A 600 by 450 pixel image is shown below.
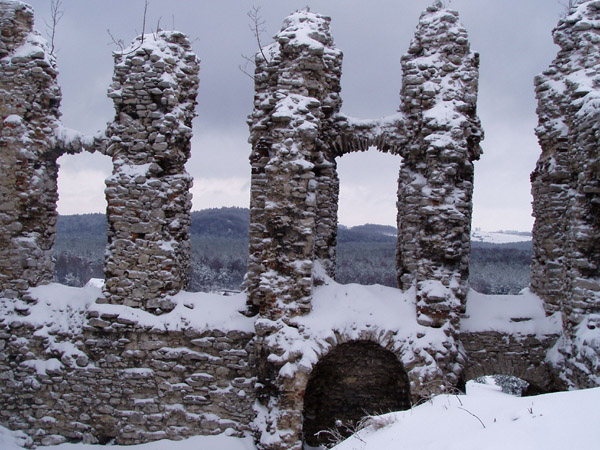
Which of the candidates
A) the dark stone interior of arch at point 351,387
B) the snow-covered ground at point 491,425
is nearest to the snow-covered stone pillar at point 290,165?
the dark stone interior of arch at point 351,387

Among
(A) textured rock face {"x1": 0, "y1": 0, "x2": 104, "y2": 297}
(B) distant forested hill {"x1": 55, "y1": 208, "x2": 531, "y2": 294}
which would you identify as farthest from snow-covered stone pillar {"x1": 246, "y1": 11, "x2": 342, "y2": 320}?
(B) distant forested hill {"x1": 55, "y1": 208, "x2": 531, "y2": 294}

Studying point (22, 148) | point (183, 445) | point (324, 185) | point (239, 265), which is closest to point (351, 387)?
point (183, 445)

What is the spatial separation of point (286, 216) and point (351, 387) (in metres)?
3.73

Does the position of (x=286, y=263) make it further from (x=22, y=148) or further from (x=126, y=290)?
(x=22, y=148)

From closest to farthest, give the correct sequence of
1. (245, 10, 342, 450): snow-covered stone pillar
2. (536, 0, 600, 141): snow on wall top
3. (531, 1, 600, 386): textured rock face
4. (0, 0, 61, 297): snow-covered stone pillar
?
(245, 10, 342, 450): snow-covered stone pillar
(531, 1, 600, 386): textured rock face
(536, 0, 600, 141): snow on wall top
(0, 0, 61, 297): snow-covered stone pillar

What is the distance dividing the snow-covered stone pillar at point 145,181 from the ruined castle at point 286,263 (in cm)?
4

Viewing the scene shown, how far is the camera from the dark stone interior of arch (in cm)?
953

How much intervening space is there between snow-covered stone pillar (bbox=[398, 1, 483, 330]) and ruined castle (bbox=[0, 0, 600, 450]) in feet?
0.13

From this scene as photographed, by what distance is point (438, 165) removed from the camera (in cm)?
915

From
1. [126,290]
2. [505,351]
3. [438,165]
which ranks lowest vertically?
[505,351]

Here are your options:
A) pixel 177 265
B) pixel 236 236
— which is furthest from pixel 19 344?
pixel 236 236

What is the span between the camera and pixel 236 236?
2638 inches

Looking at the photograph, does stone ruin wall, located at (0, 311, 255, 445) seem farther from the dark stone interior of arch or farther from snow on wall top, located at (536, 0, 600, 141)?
snow on wall top, located at (536, 0, 600, 141)

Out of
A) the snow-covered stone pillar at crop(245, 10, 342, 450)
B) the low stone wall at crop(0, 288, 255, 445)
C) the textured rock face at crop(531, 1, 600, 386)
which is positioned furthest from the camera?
the low stone wall at crop(0, 288, 255, 445)
